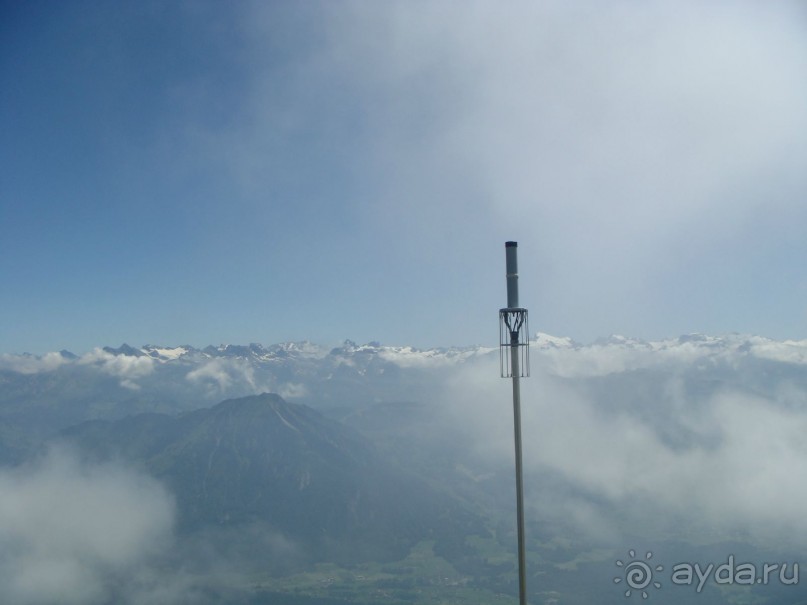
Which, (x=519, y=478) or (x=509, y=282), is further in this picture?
(x=509, y=282)

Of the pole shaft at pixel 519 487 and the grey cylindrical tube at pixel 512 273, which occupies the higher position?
the grey cylindrical tube at pixel 512 273

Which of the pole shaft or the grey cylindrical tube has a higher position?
the grey cylindrical tube

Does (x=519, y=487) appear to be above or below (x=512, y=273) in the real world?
below

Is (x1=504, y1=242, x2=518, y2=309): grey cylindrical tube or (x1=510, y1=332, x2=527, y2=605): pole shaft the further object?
(x1=504, y1=242, x2=518, y2=309): grey cylindrical tube

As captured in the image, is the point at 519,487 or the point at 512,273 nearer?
the point at 519,487

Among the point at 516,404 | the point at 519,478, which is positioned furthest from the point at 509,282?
the point at 519,478

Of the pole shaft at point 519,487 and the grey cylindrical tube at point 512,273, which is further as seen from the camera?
the grey cylindrical tube at point 512,273

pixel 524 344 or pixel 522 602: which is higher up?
pixel 524 344

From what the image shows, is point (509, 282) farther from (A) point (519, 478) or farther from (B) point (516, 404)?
(A) point (519, 478)
